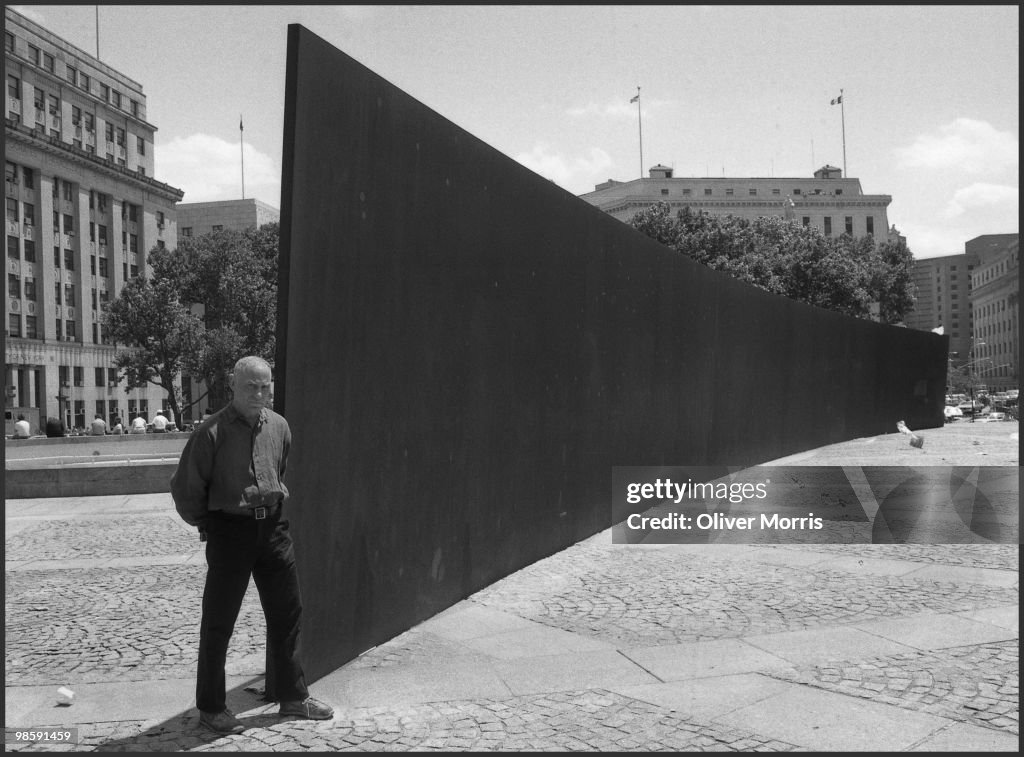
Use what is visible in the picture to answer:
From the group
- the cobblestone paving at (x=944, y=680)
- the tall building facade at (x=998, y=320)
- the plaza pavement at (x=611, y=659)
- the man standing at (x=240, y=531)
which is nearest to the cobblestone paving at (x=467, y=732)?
the plaza pavement at (x=611, y=659)

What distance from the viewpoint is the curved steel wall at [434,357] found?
5.07 m

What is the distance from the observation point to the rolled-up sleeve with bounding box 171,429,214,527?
14.1 feet

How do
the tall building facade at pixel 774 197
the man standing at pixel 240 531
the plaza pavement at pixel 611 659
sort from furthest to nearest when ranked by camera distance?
the tall building facade at pixel 774 197
the man standing at pixel 240 531
the plaza pavement at pixel 611 659

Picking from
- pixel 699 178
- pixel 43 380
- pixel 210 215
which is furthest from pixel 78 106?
pixel 699 178

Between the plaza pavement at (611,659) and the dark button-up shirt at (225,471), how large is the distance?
106cm

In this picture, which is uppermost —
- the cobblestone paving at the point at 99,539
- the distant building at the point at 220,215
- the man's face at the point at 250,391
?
the distant building at the point at 220,215

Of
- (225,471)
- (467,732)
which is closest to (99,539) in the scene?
(225,471)

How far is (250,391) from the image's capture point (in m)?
4.44

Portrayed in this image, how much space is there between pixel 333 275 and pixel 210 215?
362ft

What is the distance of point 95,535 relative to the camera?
10.7 metres

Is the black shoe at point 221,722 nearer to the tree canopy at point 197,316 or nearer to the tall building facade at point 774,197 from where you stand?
the tree canopy at point 197,316

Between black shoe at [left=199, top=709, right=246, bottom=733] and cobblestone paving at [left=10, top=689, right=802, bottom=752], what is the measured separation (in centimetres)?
4

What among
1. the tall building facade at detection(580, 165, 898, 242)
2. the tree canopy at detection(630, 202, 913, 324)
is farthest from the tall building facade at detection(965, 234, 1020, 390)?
the tree canopy at detection(630, 202, 913, 324)

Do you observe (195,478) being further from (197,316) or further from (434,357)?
(197,316)
